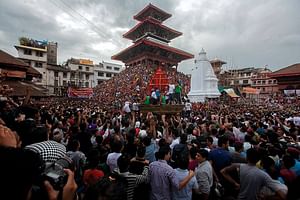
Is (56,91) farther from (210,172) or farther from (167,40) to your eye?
(210,172)

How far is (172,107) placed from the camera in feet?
41.1

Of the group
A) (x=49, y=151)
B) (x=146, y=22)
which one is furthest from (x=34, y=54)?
(x=49, y=151)

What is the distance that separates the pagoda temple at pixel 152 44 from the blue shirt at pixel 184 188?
1373 inches

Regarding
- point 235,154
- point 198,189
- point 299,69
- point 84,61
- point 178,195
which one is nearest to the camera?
point 178,195

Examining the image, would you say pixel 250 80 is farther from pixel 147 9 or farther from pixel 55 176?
pixel 55 176

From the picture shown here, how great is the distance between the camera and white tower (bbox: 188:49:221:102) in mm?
25422

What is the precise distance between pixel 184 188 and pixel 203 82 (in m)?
24.1

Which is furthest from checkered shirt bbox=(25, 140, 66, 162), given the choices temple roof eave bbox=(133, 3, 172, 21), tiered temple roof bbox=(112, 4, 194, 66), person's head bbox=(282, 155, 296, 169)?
temple roof eave bbox=(133, 3, 172, 21)

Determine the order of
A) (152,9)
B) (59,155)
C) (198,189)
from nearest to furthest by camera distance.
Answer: (59,155) → (198,189) → (152,9)

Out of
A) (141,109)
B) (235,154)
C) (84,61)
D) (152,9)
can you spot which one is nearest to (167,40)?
(152,9)

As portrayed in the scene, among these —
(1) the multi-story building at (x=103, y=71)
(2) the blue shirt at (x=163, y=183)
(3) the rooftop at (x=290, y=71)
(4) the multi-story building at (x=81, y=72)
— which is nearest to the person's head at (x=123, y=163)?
(2) the blue shirt at (x=163, y=183)

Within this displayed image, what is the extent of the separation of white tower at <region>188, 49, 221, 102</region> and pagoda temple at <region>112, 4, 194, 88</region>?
1199cm

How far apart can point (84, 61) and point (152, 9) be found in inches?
1018

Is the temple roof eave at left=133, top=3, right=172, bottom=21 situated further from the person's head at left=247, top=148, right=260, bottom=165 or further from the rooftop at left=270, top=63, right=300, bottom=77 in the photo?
the person's head at left=247, top=148, right=260, bottom=165
